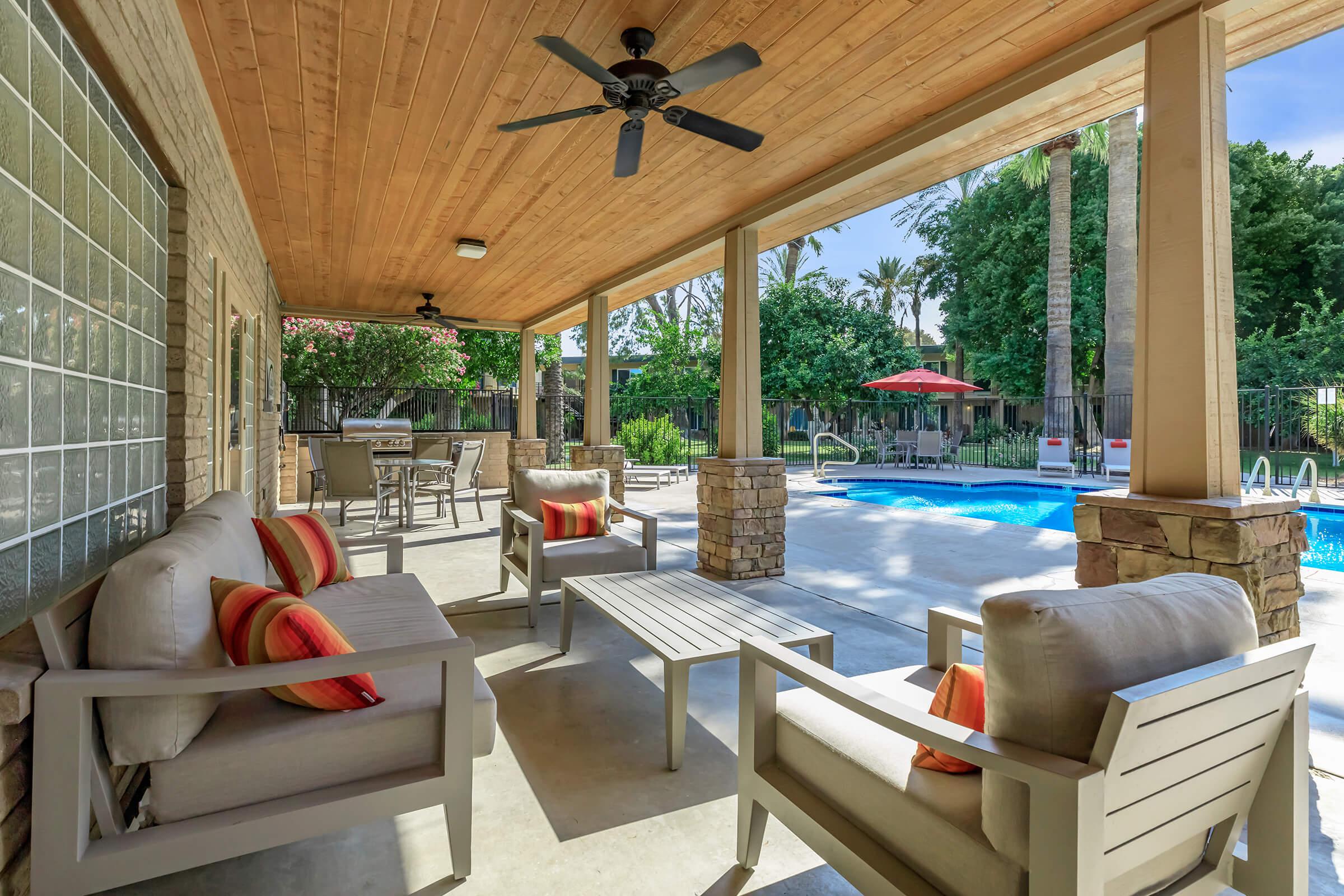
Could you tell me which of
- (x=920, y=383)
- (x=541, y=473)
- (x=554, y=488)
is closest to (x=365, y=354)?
(x=541, y=473)

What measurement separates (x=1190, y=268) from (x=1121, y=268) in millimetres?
11367

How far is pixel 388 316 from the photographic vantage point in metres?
9.07

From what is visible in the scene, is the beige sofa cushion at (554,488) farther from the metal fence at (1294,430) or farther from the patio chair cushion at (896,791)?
the metal fence at (1294,430)

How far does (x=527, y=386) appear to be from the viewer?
983 centimetres

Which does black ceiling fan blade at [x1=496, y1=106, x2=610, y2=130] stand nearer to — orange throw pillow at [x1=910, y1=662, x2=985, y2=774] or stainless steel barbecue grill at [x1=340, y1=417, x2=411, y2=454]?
orange throw pillow at [x1=910, y1=662, x2=985, y2=774]

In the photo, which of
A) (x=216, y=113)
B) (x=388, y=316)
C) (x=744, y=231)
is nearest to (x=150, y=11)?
(x=216, y=113)

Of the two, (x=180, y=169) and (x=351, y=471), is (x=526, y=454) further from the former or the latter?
(x=180, y=169)

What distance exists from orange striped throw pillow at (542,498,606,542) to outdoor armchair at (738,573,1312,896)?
2.83 metres

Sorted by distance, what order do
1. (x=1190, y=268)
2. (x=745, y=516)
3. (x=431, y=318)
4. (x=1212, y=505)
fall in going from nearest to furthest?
(x=1212, y=505)
(x=1190, y=268)
(x=745, y=516)
(x=431, y=318)

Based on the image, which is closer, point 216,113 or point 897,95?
point 897,95

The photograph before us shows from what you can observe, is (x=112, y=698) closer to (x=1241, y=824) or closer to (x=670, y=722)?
(x=670, y=722)

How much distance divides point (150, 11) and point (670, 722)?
2799 mm

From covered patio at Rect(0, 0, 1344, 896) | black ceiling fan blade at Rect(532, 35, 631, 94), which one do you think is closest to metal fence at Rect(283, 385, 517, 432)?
covered patio at Rect(0, 0, 1344, 896)

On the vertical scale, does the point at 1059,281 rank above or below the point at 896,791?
above
